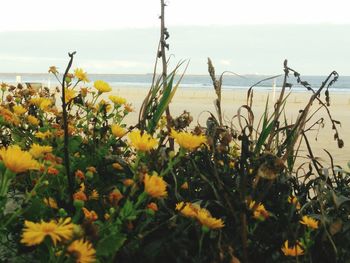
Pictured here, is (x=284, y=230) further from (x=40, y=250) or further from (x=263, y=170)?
(x=40, y=250)

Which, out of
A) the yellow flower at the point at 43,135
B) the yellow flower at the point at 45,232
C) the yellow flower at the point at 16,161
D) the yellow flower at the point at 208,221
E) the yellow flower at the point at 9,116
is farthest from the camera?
the yellow flower at the point at 9,116

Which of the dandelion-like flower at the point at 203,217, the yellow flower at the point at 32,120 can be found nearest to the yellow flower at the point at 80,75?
the yellow flower at the point at 32,120

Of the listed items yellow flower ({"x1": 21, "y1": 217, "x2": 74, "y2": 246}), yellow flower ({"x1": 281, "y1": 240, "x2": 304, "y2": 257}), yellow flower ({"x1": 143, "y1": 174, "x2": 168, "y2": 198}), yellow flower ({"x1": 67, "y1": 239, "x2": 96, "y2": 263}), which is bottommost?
yellow flower ({"x1": 281, "y1": 240, "x2": 304, "y2": 257})

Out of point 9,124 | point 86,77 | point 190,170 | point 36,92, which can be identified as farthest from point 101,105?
point 36,92

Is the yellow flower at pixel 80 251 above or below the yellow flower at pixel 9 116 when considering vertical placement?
below

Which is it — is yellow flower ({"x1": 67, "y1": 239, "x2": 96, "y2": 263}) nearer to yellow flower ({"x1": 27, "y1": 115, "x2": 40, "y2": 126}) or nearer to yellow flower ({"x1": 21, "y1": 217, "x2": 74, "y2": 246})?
yellow flower ({"x1": 21, "y1": 217, "x2": 74, "y2": 246})

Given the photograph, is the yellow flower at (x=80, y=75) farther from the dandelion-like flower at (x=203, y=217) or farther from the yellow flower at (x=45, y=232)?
the yellow flower at (x=45, y=232)

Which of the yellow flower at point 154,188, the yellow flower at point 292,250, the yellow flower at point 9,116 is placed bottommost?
the yellow flower at point 292,250

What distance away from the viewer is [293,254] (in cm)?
143

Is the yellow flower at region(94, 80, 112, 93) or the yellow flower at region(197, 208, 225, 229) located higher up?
the yellow flower at region(94, 80, 112, 93)

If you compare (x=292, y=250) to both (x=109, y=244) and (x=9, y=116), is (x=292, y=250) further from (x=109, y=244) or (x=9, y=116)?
(x=9, y=116)

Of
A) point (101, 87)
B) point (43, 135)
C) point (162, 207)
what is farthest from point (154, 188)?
point (101, 87)

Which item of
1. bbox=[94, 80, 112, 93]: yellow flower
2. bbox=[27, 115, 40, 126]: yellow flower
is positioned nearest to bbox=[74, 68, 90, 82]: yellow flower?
bbox=[94, 80, 112, 93]: yellow flower

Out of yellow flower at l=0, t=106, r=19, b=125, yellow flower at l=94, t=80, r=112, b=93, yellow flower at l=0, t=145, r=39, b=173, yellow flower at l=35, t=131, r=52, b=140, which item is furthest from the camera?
yellow flower at l=94, t=80, r=112, b=93
